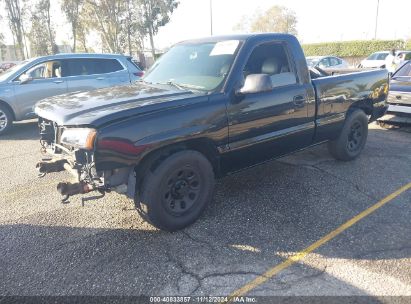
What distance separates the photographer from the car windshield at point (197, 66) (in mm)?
3748

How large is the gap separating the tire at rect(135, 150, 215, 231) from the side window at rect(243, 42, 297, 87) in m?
1.27

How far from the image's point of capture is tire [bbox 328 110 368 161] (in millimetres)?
5215

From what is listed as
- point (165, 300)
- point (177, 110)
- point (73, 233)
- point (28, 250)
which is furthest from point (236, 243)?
point (28, 250)

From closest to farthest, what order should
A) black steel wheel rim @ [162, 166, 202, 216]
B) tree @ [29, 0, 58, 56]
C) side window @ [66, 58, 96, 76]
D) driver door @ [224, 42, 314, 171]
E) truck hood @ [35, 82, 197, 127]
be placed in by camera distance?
truck hood @ [35, 82, 197, 127] → black steel wheel rim @ [162, 166, 202, 216] → driver door @ [224, 42, 314, 171] → side window @ [66, 58, 96, 76] → tree @ [29, 0, 58, 56]

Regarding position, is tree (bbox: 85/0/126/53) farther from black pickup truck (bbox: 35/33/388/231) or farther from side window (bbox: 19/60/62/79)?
black pickup truck (bbox: 35/33/388/231)

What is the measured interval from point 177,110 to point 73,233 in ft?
5.45

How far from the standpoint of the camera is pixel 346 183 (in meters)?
4.65

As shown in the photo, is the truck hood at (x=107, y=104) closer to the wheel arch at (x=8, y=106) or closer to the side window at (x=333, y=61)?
the wheel arch at (x=8, y=106)

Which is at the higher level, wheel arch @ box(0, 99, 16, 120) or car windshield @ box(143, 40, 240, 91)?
car windshield @ box(143, 40, 240, 91)

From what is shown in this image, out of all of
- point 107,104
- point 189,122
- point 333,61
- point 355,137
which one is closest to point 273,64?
point 189,122

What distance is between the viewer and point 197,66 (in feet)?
13.1

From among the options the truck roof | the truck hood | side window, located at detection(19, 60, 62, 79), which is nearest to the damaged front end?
the truck hood

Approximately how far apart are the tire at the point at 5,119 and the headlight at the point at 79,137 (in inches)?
230

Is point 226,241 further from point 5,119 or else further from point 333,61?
point 333,61
